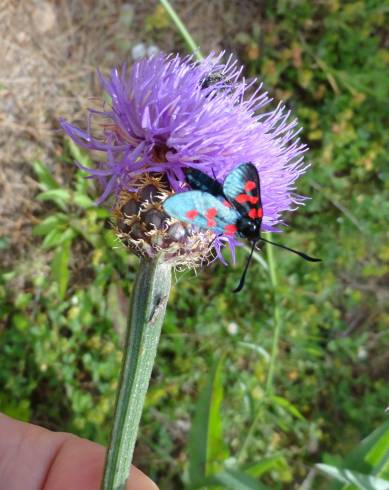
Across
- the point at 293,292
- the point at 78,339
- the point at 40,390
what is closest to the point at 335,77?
the point at 293,292

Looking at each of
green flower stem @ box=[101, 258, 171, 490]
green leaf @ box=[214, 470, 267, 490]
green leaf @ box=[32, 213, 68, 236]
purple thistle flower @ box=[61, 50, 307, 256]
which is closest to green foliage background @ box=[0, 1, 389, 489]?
green leaf @ box=[32, 213, 68, 236]

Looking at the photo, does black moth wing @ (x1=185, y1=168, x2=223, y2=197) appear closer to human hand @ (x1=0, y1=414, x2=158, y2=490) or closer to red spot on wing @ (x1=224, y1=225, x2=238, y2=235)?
red spot on wing @ (x1=224, y1=225, x2=238, y2=235)

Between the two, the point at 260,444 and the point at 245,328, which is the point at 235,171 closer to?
the point at 245,328

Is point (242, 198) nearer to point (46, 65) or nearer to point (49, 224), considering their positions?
point (49, 224)

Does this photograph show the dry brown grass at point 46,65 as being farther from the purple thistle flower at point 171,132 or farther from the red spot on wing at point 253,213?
the red spot on wing at point 253,213

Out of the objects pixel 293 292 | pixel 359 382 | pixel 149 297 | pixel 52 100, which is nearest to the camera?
pixel 149 297

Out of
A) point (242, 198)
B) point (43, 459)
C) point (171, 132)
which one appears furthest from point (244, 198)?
point (43, 459)

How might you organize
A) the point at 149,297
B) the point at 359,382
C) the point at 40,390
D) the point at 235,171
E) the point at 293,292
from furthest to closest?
the point at 359,382, the point at 293,292, the point at 40,390, the point at 149,297, the point at 235,171
